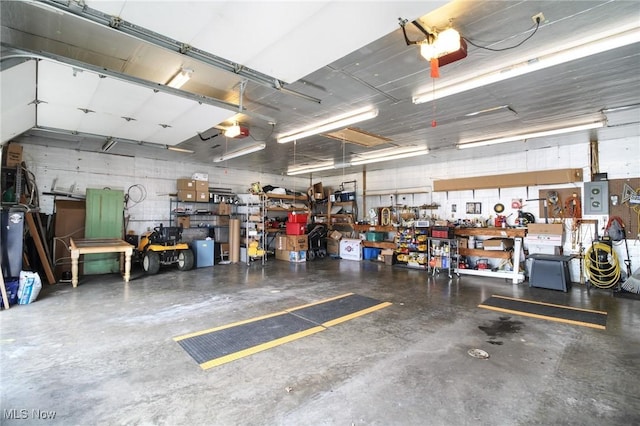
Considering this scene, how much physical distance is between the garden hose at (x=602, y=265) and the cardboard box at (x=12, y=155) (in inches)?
464

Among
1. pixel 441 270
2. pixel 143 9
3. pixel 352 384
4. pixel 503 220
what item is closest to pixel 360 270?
pixel 441 270

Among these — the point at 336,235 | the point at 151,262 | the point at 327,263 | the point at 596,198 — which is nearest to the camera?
the point at 596,198

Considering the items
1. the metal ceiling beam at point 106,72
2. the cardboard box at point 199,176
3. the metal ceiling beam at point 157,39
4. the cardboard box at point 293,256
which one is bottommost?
the cardboard box at point 293,256

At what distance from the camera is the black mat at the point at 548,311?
4.09 metres

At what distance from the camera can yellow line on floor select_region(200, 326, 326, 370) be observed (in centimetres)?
287

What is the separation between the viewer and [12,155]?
6.06 metres

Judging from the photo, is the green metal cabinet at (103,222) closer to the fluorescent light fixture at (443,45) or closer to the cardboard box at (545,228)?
the fluorescent light fixture at (443,45)

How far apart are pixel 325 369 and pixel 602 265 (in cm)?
652

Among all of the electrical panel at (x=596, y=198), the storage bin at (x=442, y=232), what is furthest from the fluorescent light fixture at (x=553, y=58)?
the electrical panel at (x=596, y=198)

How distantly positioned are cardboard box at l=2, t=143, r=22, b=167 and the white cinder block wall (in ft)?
2.40

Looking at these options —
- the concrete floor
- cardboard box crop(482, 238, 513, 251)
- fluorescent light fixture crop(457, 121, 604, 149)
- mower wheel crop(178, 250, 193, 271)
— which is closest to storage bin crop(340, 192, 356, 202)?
fluorescent light fixture crop(457, 121, 604, 149)

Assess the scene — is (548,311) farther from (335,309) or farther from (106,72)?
(106,72)

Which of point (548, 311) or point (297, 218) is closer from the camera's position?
point (548, 311)

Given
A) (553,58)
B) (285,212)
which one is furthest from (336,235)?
(553,58)
